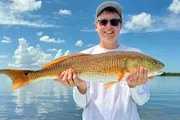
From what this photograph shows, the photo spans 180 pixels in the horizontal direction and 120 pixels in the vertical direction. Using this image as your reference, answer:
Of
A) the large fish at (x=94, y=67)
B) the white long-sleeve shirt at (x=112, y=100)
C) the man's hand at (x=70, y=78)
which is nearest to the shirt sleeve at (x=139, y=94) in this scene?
the white long-sleeve shirt at (x=112, y=100)

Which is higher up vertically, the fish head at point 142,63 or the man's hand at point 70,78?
the fish head at point 142,63

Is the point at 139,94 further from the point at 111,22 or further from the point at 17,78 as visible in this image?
the point at 17,78

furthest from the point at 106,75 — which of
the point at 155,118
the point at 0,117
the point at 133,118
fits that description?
the point at 0,117

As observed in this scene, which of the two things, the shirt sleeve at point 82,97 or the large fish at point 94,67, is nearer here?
the large fish at point 94,67

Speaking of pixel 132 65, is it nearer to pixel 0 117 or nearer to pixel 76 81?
pixel 76 81

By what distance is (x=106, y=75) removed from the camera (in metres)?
4.57

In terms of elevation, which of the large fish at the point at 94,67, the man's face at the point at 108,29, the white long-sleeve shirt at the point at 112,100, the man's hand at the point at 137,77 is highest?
the man's face at the point at 108,29

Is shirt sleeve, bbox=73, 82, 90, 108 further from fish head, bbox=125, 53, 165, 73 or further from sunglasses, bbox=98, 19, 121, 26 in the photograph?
sunglasses, bbox=98, 19, 121, 26

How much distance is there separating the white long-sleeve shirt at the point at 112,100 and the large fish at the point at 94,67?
25 cm

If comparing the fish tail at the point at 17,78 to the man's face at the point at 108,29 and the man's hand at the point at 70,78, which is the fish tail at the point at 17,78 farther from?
the man's face at the point at 108,29

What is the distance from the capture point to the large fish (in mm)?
4562

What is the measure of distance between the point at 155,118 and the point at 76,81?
71.3 ft

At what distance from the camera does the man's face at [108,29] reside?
4.89m

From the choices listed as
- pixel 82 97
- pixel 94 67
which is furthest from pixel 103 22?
pixel 82 97
